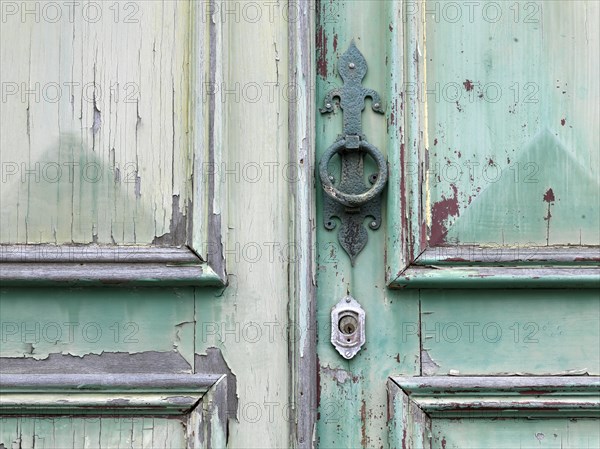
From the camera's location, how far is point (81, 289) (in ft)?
3.67

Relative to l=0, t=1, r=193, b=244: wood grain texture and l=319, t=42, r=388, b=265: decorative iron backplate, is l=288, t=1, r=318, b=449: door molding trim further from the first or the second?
l=0, t=1, r=193, b=244: wood grain texture

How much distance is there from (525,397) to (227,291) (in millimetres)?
415

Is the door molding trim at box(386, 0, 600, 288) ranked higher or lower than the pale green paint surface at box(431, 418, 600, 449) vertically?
higher

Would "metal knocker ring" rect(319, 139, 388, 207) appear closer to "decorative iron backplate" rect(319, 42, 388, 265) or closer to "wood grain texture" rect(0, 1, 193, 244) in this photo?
"decorative iron backplate" rect(319, 42, 388, 265)

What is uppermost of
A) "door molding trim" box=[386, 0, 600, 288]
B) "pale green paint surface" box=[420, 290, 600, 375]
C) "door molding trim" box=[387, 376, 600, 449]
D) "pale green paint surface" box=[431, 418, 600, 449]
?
"door molding trim" box=[386, 0, 600, 288]

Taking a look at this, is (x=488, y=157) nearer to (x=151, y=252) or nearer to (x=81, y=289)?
(x=151, y=252)

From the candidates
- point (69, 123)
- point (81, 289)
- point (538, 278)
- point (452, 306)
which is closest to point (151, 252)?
point (81, 289)

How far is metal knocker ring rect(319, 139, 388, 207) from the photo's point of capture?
1098 millimetres

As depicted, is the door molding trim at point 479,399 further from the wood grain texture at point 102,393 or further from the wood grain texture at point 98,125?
the wood grain texture at point 98,125

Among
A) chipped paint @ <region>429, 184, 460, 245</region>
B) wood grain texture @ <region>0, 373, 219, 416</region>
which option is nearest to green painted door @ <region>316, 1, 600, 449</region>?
chipped paint @ <region>429, 184, 460, 245</region>

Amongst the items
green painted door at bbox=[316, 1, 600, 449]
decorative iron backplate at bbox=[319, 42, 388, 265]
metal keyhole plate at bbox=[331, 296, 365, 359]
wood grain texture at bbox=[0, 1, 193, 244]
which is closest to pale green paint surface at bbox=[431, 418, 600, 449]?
green painted door at bbox=[316, 1, 600, 449]

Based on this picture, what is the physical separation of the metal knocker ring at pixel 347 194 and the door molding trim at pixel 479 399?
24 cm

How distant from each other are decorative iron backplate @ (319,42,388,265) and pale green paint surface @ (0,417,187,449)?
34cm

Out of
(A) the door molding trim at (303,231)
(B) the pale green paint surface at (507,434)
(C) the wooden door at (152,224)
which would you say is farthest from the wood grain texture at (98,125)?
(B) the pale green paint surface at (507,434)
